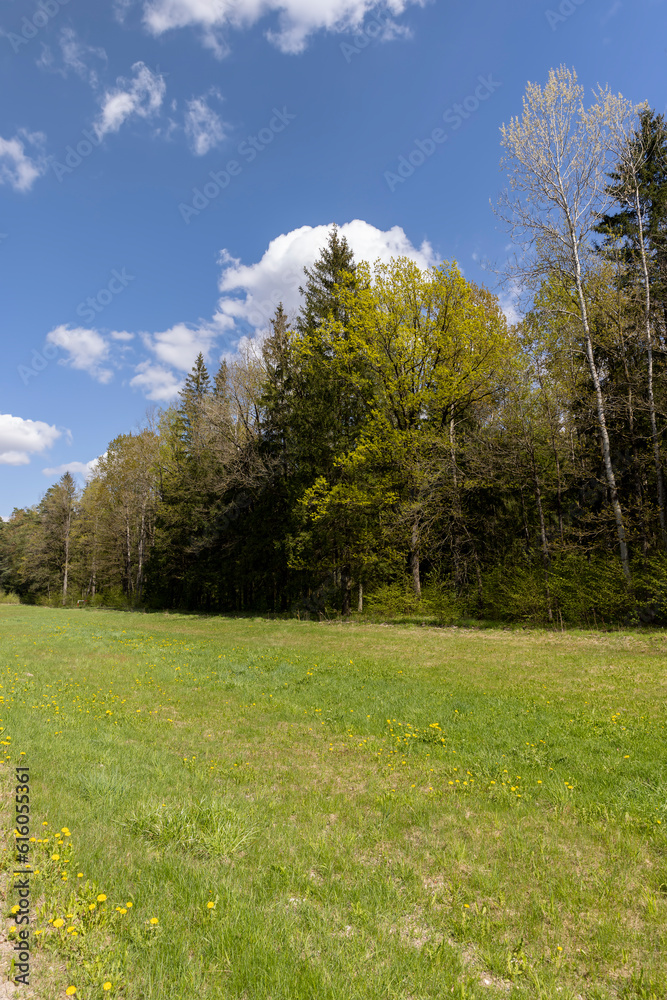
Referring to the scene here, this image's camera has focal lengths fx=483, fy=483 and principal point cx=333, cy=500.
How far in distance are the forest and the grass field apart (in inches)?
436

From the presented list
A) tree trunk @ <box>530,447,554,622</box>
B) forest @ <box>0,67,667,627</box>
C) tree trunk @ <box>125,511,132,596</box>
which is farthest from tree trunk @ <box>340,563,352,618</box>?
tree trunk @ <box>125,511,132,596</box>

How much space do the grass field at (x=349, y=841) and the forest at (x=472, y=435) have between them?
11079mm

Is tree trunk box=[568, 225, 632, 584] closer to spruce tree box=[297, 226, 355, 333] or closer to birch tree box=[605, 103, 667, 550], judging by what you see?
birch tree box=[605, 103, 667, 550]

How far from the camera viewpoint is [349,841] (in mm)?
4129

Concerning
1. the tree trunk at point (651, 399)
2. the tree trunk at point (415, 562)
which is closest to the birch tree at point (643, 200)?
the tree trunk at point (651, 399)

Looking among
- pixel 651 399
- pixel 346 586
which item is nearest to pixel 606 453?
pixel 651 399

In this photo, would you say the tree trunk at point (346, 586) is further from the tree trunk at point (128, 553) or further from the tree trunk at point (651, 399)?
the tree trunk at point (128, 553)

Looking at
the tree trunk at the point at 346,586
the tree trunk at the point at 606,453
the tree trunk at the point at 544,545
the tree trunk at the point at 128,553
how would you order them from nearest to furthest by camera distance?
the tree trunk at the point at 606,453 → the tree trunk at the point at 544,545 → the tree trunk at the point at 346,586 → the tree trunk at the point at 128,553

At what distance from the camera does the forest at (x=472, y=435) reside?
1756 centimetres

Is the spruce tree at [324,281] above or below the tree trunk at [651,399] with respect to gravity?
above

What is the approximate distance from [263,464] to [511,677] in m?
20.7

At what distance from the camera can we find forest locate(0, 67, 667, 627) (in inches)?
691

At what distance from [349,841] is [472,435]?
19.2 meters

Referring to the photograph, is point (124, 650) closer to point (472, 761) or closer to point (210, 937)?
point (472, 761)
